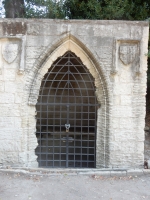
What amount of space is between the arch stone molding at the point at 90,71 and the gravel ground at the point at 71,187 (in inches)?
33.4

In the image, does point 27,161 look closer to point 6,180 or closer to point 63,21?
point 6,180

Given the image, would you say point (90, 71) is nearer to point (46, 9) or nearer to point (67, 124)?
point (67, 124)

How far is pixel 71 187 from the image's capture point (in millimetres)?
4824

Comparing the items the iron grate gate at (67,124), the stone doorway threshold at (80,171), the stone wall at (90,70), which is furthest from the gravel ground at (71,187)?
the iron grate gate at (67,124)

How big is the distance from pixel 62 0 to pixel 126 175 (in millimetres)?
5898

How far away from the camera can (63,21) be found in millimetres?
5562

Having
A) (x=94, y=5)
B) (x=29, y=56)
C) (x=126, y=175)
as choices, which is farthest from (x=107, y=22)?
(x=126, y=175)

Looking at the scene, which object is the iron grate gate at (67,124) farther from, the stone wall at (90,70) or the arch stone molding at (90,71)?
the stone wall at (90,70)

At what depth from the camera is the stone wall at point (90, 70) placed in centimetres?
557

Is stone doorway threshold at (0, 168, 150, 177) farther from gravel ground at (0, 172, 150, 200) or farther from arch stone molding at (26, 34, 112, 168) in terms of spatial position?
arch stone molding at (26, 34, 112, 168)

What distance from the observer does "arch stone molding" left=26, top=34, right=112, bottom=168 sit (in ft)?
18.5

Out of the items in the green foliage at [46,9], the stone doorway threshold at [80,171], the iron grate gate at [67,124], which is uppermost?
the green foliage at [46,9]

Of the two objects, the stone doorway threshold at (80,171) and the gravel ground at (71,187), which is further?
the stone doorway threshold at (80,171)

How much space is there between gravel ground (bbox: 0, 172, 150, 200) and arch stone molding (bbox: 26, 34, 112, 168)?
847 mm
